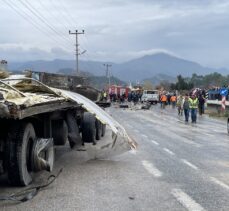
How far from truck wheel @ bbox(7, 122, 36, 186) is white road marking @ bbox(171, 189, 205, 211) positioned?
224cm

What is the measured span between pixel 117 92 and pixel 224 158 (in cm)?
7076

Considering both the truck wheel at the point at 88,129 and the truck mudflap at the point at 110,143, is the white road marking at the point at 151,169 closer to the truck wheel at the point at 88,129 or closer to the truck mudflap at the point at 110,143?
the truck mudflap at the point at 110,143

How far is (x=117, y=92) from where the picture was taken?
8300 cm

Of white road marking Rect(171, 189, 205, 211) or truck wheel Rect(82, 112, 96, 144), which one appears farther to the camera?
truck wheel Rect(82, 112, 96, 144)

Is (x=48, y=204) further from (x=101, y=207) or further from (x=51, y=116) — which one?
(x=51, y=116)

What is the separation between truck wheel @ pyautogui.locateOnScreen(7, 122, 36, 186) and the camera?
25.0 ft

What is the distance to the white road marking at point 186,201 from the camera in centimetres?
680

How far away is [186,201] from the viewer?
7.19 meters

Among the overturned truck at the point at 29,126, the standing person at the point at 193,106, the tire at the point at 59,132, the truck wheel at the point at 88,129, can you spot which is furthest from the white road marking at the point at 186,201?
the standing person at the point at 193,106

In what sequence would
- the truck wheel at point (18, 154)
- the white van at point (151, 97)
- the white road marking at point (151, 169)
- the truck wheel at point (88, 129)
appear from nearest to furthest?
the truck wheel at point (18, 154) → the white road marking at point (151, 169) → the truck wheel at point (88, 129) → the white van at point (151, 97)

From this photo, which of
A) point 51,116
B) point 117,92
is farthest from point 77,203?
point 117,92

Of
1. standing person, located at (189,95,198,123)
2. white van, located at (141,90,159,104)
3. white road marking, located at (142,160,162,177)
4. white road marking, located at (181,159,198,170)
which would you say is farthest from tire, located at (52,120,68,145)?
white van, located at (141,90,159,104)

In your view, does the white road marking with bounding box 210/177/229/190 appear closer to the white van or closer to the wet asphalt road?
the wet asphalt road

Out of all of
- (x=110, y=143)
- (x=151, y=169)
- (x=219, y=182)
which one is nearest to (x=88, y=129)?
(x=110, y=143)
